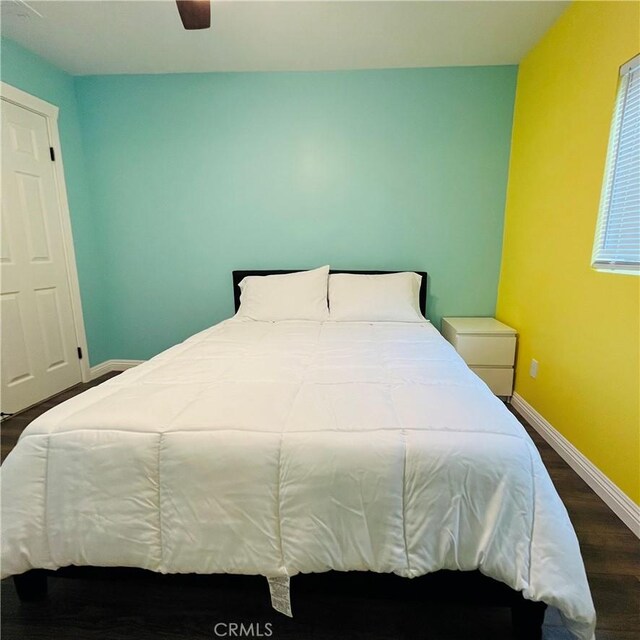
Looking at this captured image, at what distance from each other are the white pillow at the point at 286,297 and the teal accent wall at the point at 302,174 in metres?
0.36

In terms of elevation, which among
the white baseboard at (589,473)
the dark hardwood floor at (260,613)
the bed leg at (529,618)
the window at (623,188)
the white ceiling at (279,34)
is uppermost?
Result: the white ceiling at (279,34)

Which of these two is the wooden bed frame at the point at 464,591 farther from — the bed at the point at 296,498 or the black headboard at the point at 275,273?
the black headboard at the point at 275,273

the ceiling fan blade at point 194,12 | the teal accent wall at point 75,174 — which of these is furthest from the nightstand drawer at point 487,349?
the teal accent wall at point 75,174

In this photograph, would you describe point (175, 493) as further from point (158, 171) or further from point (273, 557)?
point (158, 171)

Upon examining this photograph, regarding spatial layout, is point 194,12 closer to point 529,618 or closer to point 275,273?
point 275,273

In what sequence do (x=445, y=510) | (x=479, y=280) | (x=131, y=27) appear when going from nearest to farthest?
(x=445, y=510) < (x=131, y=27) < (x=479, y=280)

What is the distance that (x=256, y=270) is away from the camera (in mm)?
2975

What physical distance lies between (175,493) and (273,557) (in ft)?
1.09

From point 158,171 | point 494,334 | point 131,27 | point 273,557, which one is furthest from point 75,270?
point 494,334

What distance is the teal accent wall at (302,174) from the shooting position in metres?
2.65

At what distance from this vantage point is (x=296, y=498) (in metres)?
0.94

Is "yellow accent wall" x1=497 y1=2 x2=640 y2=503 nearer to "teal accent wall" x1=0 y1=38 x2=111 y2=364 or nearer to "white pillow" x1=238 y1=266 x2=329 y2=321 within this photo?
"white pillow" x1=238 y1=266 x2=329 y2=321

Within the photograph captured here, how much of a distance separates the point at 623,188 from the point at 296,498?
198 centimetres

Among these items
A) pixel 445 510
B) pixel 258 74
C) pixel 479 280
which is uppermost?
pixel 258 74
